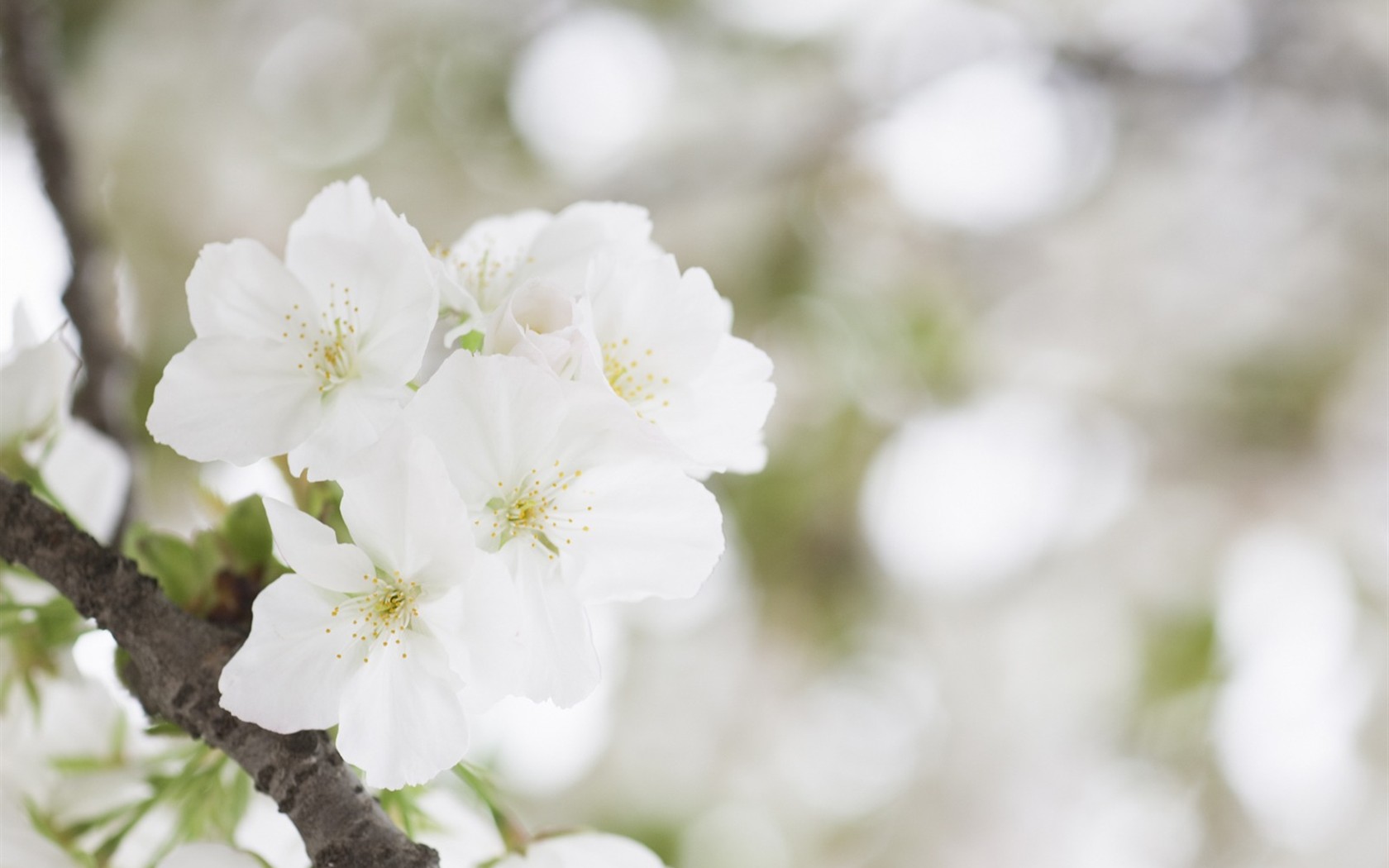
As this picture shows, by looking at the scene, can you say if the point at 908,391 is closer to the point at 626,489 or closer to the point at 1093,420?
the point at 1093,420

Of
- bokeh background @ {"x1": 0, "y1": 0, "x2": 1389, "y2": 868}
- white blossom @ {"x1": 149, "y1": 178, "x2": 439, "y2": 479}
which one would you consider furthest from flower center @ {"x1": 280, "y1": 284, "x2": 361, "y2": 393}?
bokeh background @ {"x1": 0, "y1": 0, "x2": 1389, "y2": 868}

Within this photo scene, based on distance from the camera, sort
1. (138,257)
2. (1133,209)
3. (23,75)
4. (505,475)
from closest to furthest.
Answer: (505,475) < (23,75) < (138,257) < (1133,209)

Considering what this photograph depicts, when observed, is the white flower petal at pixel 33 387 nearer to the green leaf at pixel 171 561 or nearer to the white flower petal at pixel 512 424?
the green leaf at pixel 171 561

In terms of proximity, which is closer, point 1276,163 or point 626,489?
point 626,489

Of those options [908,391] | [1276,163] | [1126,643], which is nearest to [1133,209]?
[1276,163]

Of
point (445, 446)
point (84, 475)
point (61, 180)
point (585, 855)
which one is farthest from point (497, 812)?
point (61, 180)

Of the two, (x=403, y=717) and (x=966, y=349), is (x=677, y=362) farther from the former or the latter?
(x=966, y=349)
